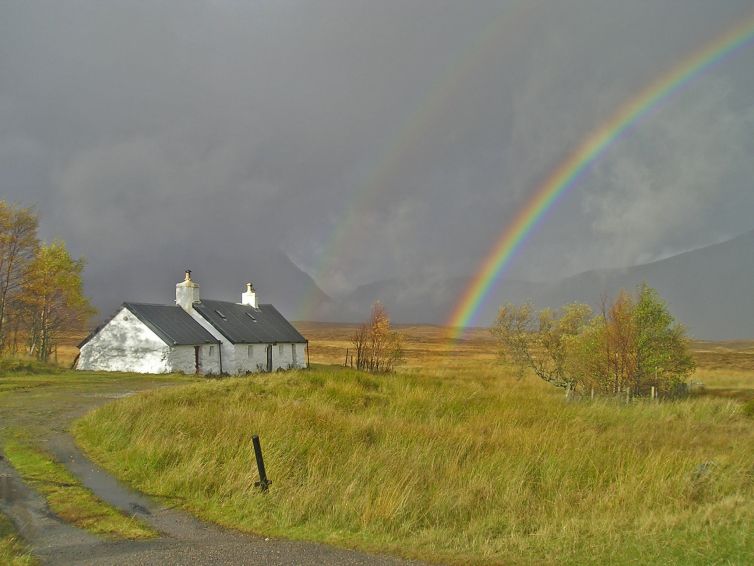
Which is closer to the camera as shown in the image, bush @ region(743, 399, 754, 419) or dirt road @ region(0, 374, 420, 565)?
dirt road @ region(0, 374, 420, 565)

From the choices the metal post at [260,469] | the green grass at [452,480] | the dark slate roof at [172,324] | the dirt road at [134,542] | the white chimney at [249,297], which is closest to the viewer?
the dirt road at [134,542]

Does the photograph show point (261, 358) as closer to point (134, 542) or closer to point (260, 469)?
point (260, 469)

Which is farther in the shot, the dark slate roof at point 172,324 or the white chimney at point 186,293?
the white chimney at point 186,293

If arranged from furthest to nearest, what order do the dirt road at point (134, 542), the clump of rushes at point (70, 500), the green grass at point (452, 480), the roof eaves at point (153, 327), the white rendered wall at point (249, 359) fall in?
the white rendered wall at point (249, 359) → the roof eaves at point (153, 327) → the clump of rushes at point (70, 500) → the green grass at point (452, 480) → the dirt road at point (134, 542)

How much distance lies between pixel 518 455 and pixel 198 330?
35606 mm

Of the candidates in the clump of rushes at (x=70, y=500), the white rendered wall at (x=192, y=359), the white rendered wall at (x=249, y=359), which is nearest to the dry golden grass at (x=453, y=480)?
the clump of rushes at (x=70, y=500)

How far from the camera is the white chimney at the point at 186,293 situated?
4603cm

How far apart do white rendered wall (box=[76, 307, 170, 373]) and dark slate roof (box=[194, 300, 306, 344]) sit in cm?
585

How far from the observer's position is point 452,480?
11.1 metres

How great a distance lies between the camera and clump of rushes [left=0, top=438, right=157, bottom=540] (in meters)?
8.27

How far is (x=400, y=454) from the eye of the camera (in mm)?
12555

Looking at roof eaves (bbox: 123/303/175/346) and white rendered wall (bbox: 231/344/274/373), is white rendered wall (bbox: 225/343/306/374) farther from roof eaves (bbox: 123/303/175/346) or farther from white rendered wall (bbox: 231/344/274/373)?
roof eaves (bbox: 123/303/175/346)

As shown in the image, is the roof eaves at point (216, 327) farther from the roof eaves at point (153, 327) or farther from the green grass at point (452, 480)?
the green grass at point (452, 480)

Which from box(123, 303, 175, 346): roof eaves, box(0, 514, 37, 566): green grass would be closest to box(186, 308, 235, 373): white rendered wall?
box(123, 303, 175, 346): roof eaves
